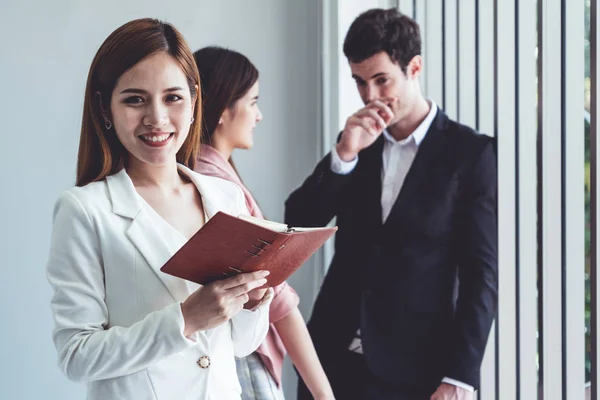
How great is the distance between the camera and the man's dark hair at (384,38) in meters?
2.09

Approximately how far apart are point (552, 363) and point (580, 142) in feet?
2.11

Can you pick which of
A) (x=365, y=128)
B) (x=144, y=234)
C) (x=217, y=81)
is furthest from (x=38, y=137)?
(x=144, y=234)

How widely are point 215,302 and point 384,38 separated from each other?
1157mm

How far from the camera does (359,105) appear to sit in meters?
2.82

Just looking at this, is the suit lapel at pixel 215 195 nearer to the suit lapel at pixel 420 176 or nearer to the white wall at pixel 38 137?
the suit lapel at pixel 420 176

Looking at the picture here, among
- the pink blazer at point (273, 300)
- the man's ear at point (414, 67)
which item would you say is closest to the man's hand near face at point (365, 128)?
the man's ear at point (414, 67)

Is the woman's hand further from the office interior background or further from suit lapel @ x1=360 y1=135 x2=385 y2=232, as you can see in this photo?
the office interior background

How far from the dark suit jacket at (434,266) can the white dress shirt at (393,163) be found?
3cm

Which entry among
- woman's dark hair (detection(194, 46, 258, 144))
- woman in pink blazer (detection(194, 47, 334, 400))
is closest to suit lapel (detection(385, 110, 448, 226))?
woman in pink blazer (detection(194, 47, 334, 400))

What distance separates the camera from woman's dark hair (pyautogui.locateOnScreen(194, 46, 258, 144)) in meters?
1.92

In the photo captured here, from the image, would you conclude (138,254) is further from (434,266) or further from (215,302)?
(434,266)

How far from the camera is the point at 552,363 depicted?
2043mm

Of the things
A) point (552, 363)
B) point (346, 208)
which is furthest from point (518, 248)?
point (346, 208)

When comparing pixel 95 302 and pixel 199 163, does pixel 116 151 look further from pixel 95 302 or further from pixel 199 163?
pixel 199 163
